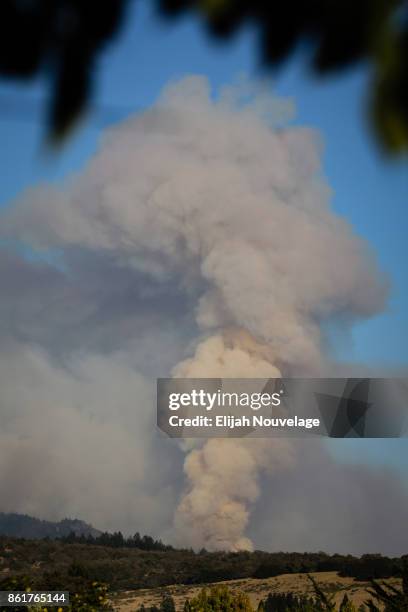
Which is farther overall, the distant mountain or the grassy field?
the distant mountain

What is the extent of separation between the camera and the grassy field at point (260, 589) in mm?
41031

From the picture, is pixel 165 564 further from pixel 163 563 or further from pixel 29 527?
pixel 29 527

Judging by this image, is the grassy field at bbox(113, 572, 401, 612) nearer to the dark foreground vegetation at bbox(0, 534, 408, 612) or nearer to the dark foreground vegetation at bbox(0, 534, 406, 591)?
the dark foreground vegetation at bbox(0, 534, 408, 612)

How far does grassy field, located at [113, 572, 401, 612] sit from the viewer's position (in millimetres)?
41031

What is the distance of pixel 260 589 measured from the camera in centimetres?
4688

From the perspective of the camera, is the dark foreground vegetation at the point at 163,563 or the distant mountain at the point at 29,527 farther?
the distant mountain at the point at 29,527

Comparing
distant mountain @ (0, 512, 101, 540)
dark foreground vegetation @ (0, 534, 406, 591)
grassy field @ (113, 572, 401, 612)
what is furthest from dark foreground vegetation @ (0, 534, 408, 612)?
distant mountain @ (0, 512, 101, 540)

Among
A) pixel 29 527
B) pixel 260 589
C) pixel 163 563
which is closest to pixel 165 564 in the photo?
pixel 163 563

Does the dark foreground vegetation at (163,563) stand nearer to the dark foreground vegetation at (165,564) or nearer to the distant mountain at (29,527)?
the dark foreground vegetation at (165,564)

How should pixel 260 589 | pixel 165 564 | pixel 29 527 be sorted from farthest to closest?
pixel 29 527 → pixel 165 564 → pixel 260 589

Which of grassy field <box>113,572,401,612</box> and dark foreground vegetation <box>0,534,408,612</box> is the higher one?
dark foreground vegetation <box>0,534,408,612</box>

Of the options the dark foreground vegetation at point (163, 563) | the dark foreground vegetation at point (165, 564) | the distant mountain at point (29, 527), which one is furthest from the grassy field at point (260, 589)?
the distant mountain at point (29, 527)

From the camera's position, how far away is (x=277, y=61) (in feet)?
4.50

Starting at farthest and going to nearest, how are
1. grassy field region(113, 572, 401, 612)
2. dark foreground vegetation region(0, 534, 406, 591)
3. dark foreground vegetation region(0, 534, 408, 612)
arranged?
dark foreground vegetation region(0, 534, 406, 591) → dark foreground vegetation region(0, 534, 408, 612) → grassy field region(113, 572, 401, 612)
